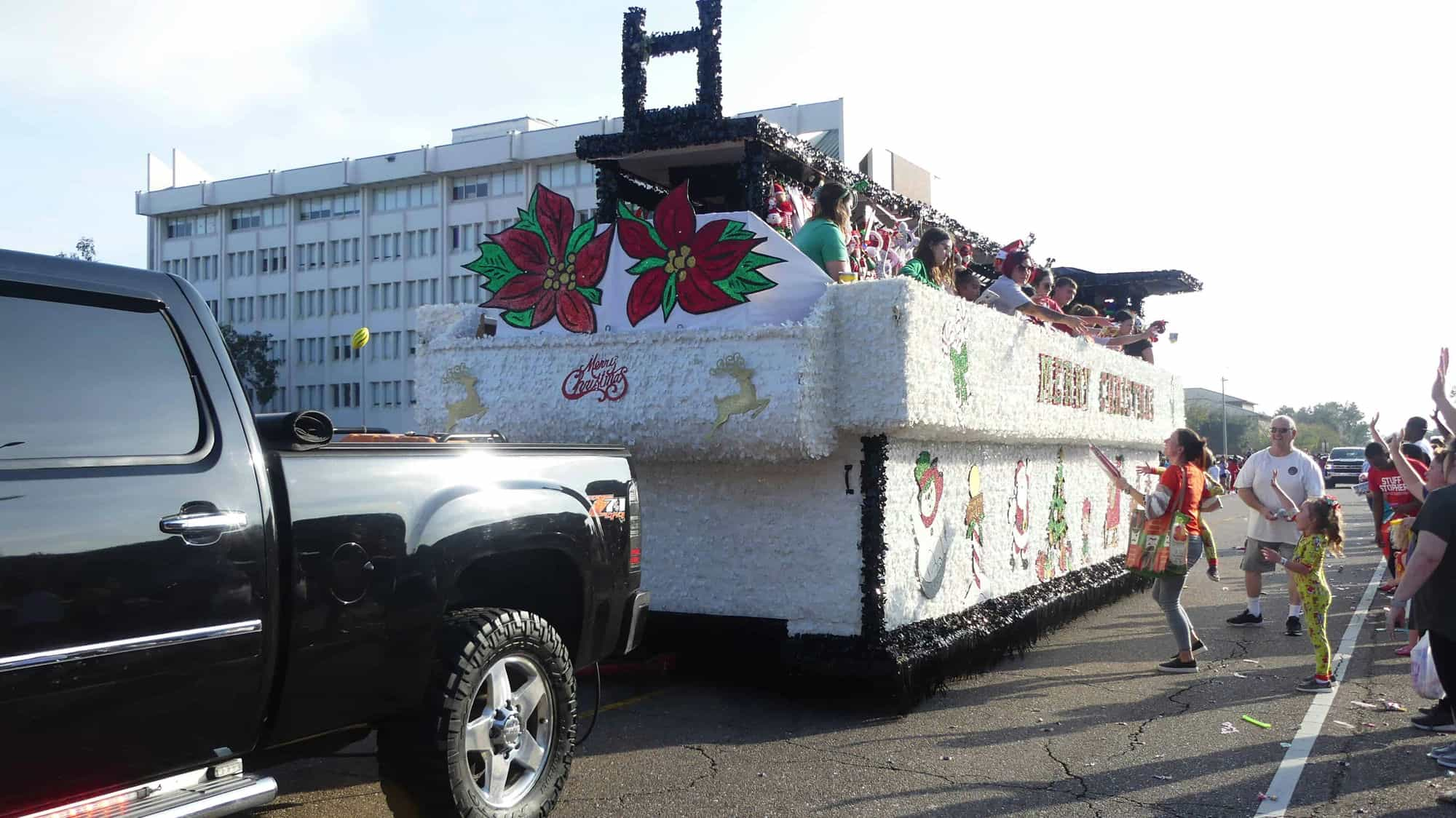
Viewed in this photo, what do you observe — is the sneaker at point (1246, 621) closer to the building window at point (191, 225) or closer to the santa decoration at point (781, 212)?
the santa decoration at point (781, 212)

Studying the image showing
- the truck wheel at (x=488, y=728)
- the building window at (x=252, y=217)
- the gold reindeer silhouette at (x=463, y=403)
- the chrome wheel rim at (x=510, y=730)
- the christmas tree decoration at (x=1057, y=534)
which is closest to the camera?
the truck wheel at (x=488, y=728)

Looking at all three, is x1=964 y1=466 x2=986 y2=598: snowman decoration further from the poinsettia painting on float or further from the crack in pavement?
the crack in pavement

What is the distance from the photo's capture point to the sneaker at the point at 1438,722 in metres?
6.25

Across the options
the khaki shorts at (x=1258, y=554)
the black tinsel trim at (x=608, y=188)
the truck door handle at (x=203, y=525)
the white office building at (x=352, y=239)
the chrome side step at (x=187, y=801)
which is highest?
the white office building at (x=352, y=239)

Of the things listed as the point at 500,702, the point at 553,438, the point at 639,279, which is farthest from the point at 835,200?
the point at 500,702

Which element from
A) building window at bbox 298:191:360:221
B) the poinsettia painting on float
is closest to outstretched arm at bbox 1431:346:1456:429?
the poinsettia painting on float

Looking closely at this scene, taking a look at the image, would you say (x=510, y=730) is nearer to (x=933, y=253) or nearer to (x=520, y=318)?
(x=520, y=318)

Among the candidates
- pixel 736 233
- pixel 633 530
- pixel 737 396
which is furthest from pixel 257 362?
pixel 633 530

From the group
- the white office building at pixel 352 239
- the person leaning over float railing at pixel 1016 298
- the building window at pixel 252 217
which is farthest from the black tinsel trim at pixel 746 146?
the building window at pixel 252 217

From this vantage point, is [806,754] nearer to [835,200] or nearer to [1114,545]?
[835,200]

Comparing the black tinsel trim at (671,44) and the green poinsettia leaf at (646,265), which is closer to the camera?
the green poinsettia leaf at (646,265)

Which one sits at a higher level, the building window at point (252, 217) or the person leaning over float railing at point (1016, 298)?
the building window at point (252, 217)

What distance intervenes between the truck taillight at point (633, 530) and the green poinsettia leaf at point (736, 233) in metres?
2.09

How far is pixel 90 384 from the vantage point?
3.04 meters
